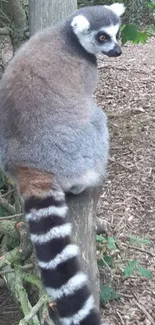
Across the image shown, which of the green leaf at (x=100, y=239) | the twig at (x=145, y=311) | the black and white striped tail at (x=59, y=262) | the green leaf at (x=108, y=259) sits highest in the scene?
the black and white striped tail at (x=59, y=262)

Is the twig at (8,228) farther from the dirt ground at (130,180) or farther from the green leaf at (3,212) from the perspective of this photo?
the dirt ground at (130,180)

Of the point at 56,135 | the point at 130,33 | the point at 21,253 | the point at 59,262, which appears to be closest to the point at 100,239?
the point at 21,253

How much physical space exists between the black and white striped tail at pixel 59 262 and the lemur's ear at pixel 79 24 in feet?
4.04

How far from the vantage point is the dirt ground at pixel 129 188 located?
365 centimetres

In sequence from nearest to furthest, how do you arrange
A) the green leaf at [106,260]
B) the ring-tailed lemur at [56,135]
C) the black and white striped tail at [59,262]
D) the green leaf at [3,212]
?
the black and white striped tail at [59,262] → the ring-tailed lemur at [56,135] → the green leaf at [106,260] → the green leaf at [3,212]

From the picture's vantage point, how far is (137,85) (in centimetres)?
616

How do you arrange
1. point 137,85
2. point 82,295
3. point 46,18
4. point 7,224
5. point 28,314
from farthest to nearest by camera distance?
1. point 137,85
2. point 46,18
3. point 7,224
4. point 28,314
5. point 82,295

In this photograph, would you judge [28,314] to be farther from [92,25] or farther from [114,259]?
[92,25]

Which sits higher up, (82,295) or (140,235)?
(82,295)

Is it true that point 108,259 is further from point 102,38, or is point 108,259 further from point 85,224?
point 102,38

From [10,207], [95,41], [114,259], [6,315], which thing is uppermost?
[95,41]

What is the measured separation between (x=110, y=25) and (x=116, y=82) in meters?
Result: 2.88

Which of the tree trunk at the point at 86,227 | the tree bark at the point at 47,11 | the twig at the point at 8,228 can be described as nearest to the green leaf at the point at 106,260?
the tree trunk at the point at 86,227

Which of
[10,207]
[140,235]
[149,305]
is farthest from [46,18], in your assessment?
[149,305]
